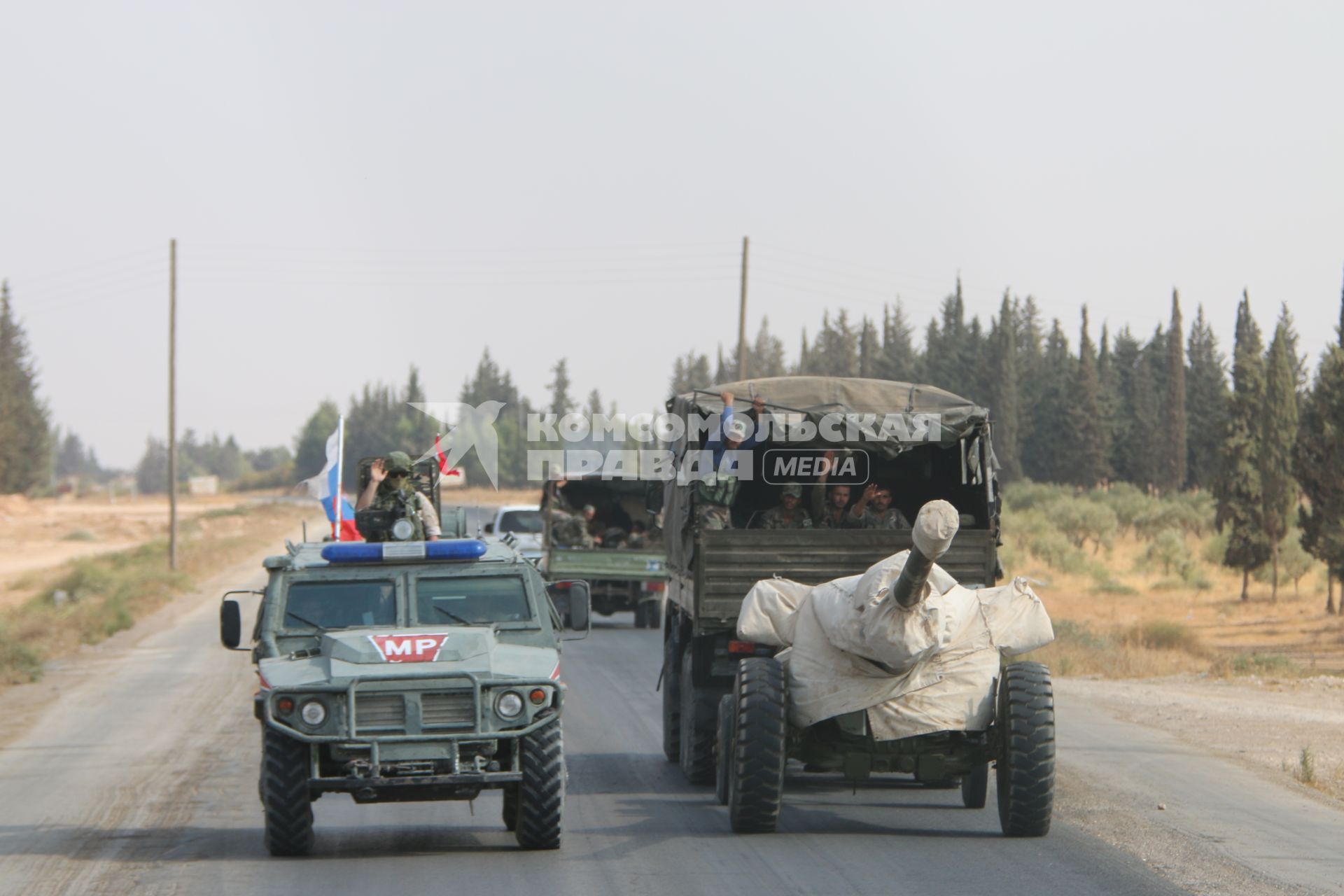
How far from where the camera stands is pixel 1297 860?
9.12 metres

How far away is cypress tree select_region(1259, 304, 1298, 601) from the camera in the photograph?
131ft

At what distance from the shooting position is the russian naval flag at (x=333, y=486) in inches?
627

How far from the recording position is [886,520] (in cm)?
1301

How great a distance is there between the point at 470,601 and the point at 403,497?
1.84 meters

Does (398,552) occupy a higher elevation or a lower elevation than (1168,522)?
higher

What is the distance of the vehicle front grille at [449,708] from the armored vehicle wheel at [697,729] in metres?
3.26

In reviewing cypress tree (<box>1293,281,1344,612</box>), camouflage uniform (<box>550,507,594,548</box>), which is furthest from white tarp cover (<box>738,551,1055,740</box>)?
cypress tree (<box>1293,281,1344,612</box>)

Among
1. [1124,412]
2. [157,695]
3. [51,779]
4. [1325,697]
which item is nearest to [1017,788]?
[51,779]

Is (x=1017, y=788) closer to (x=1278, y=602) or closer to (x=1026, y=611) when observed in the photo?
(x=1026, y=611)

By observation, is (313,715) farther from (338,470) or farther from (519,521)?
(519,521)

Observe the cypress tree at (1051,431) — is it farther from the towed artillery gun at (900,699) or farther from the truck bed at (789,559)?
the towed artillery gun at (900,699)

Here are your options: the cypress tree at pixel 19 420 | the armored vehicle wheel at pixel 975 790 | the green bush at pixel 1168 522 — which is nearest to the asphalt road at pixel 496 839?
the armored vehicle wheel at pixel 975 790

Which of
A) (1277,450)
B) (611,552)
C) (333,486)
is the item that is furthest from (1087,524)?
(333,486)

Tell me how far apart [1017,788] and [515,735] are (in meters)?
3.11
